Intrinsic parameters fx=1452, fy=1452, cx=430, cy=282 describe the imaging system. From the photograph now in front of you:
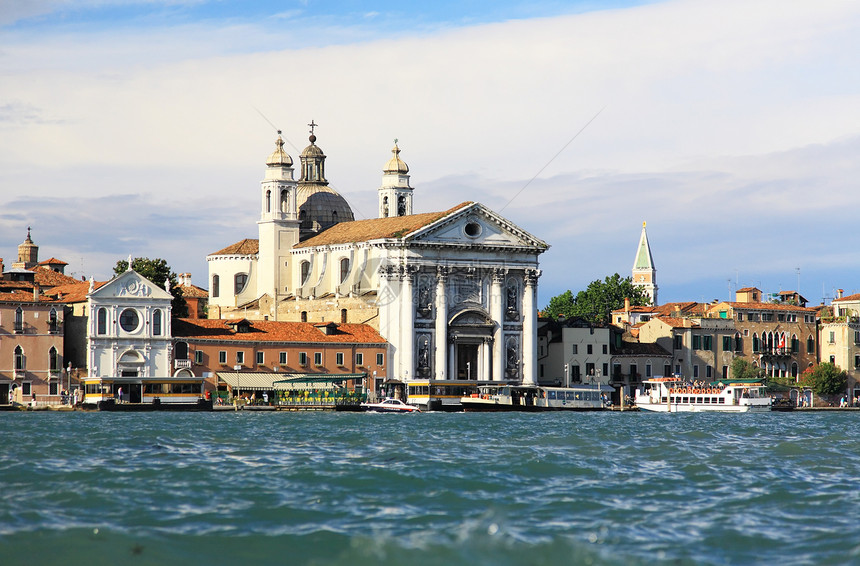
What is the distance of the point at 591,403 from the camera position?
75.7 meters

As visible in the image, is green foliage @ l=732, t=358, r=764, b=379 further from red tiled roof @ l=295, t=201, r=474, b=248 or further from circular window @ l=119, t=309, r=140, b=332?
circular window @ l=119, t=309, r=140, b=332

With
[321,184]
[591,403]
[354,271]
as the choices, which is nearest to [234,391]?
[354,271]

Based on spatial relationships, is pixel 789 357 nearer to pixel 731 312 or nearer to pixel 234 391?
pixel 731 312

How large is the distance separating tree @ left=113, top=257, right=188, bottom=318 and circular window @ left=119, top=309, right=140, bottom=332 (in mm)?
10377

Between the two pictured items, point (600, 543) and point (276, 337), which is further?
point (276, 337)

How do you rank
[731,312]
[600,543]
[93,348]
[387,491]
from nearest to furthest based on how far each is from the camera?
[600,543] < [387,491] < [93,348] < [731,312]

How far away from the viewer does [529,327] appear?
8006 cm

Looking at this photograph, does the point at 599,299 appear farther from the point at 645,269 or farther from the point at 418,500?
the point at 418,500

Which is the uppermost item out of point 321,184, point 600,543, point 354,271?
point 321,184

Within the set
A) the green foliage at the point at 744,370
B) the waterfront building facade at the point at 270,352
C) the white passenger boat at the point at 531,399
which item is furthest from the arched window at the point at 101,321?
the green foliage at the point at 744,370

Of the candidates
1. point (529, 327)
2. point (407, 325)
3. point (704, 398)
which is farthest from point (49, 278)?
point (704, 398)

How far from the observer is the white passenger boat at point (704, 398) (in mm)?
78188

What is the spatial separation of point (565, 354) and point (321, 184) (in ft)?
71.3

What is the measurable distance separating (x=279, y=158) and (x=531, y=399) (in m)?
22.7
